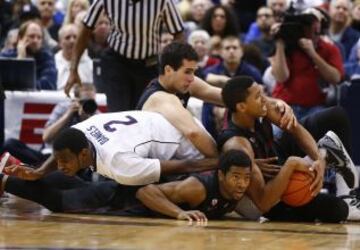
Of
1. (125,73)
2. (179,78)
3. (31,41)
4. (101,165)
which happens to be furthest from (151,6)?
(31,41)

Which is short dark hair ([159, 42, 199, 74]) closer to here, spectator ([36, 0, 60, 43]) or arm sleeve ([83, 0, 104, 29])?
arm sleeve ([83, 0, 104, 29])

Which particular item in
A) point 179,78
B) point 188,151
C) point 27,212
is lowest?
point 27,212

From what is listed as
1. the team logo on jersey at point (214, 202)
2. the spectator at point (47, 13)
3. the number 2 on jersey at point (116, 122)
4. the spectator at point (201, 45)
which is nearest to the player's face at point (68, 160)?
the number 2 on jersey at point (116, 122)

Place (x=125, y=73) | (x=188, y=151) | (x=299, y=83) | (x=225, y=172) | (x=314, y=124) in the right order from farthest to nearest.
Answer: (x=299, y=83), (x=125, y=73), (x=314, y=124), (x=188, y=151), (x=225, y=172)

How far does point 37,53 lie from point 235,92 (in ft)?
13.3

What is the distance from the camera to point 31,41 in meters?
10.6

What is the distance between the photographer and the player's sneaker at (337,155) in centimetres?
724

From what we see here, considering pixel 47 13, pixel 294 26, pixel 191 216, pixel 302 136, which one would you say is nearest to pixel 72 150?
pixel 191 216

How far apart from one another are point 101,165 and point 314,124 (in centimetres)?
162

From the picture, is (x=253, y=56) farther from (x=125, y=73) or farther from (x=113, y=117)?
(x=113, y=117)

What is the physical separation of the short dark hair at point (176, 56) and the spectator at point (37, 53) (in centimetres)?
330

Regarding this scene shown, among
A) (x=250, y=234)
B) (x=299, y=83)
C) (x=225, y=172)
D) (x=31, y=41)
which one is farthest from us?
(x=31, y=41)

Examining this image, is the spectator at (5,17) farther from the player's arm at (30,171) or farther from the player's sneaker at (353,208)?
the player's sneaker at (353,208)

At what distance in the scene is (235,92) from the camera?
6934 millimetres
